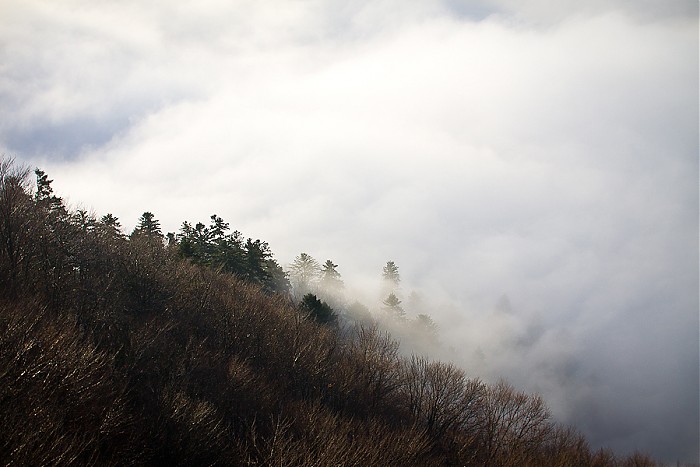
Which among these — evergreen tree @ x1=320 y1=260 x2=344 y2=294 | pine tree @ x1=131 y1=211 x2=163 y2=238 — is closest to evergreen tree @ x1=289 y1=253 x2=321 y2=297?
evergreen tree @ x1=320 y1=260 x2=344 y2=294

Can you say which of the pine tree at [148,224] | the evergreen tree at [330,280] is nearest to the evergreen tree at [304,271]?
the evergreen tree at [330,280]

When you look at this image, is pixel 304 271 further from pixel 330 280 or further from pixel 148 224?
pixel 148 224

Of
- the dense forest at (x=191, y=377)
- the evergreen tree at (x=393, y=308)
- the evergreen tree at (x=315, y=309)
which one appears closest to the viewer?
the dense forest at (x=191, y=377)

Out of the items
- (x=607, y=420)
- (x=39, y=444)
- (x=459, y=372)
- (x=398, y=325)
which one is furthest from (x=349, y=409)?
(x=607, y=420)

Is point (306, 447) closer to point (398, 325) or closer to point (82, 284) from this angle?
point (82, 284)

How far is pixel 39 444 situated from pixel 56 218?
26.4 metres

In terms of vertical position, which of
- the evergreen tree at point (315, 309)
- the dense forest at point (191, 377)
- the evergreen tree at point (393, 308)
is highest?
the evergreen tree at point (393, 308)

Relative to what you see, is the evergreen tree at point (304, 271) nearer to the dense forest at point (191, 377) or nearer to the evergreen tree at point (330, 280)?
the evergreen tree at point (330, 280)

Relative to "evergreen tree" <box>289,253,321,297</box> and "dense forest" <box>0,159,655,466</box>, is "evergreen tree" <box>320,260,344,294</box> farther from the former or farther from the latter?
"dense forest" <box>0,159,655,466</box>

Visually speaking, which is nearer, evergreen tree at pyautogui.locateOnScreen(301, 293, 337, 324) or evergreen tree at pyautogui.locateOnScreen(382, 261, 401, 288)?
evergreen tree at pyautogui.locateOnScreen(301, 293, 337, 324)

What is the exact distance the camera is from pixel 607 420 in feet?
582

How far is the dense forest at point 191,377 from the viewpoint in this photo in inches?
693

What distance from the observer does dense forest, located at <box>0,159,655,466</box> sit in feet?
57.8

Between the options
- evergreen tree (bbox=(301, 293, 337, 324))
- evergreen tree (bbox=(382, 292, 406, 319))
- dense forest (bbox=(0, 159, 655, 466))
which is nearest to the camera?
dense forest (bbox=(0, 159, 655, 466))
